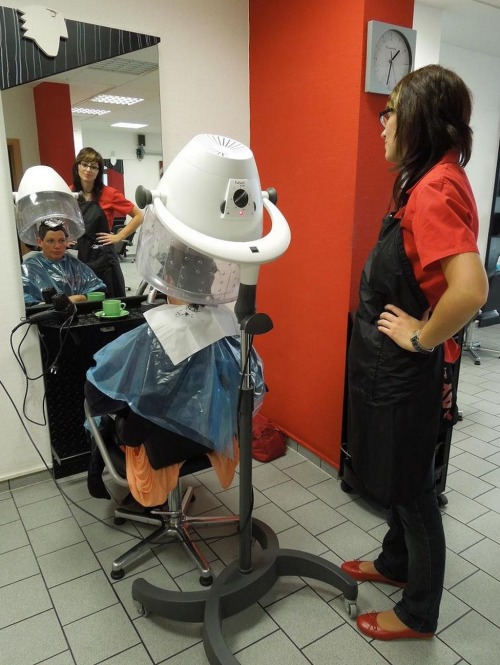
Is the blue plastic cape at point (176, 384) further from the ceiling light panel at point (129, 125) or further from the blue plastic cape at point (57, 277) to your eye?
the ceiling light panel at point (129, 125)

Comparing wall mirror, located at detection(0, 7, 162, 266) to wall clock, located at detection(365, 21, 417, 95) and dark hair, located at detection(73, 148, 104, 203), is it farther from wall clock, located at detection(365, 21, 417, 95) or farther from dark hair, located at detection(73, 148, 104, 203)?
wall clock, located at detection(365, 21, 417, 95)

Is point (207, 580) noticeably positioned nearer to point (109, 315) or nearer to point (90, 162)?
point (109, 315)

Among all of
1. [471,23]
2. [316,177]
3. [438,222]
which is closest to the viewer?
[438,222]

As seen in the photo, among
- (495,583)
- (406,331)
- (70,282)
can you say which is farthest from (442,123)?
(70,282)

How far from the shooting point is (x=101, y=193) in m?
2.28

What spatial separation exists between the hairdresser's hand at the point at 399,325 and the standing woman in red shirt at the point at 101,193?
1320 millimetres

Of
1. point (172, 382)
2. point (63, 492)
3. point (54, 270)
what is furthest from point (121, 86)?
point (63, 492)

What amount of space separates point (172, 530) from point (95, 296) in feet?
3.60

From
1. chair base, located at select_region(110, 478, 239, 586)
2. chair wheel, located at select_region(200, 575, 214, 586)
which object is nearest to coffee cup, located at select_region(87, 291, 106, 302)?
chair base, located at select_region(110, 478, 239, 586)

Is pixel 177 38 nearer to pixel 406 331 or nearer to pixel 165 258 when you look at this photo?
pixel 165 258

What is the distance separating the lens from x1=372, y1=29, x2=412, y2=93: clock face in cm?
190

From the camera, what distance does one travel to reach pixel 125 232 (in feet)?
7.61

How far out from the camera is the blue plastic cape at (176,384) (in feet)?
4.85

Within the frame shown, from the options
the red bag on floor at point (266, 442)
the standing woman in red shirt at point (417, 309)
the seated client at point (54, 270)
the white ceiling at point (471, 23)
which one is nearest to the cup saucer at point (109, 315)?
the seated client at point (54, 270)
